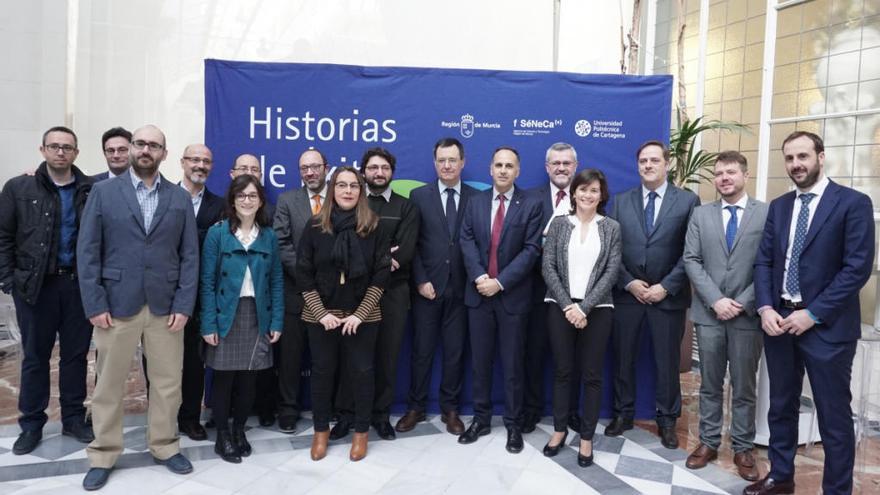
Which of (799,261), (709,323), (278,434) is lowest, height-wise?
(278,434)

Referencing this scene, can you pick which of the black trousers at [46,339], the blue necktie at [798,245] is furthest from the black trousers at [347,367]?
the blue necktie at [798,245]

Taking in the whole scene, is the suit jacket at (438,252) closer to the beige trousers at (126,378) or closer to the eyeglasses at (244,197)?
the eyeglasses at (244,197)

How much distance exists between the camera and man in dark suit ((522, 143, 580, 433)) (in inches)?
140

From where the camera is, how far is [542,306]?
3.57 m

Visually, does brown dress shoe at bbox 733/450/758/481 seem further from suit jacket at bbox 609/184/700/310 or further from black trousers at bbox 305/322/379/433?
black trousers at bbox 305/322/379/433

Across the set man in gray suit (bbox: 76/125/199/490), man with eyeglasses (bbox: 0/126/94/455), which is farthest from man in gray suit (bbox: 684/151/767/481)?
man with eyeglasses (bbox: 0/126/94/455)

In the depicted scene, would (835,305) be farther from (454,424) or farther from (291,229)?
(291,229)

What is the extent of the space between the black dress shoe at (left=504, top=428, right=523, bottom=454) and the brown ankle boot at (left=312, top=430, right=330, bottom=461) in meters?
0.97

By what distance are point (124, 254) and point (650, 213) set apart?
8.95 ft

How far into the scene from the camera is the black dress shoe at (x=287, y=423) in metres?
3.54

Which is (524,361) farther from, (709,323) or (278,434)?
(278,434)

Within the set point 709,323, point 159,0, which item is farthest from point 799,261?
point 159,0

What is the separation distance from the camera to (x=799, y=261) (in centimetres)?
277

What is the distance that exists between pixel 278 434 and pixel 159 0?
4.19 meters
